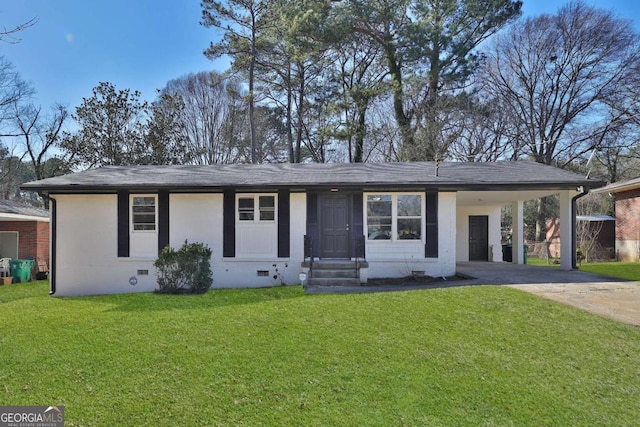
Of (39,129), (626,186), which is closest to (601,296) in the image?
(626,186)

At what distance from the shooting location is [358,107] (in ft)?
61.9

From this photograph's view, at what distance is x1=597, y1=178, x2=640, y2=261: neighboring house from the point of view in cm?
1484

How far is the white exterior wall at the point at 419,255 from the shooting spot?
9031 millimetres

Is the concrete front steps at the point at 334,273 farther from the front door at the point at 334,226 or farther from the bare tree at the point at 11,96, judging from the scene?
the bare tree at the point at 11,96

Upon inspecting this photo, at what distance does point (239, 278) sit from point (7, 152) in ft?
80.4

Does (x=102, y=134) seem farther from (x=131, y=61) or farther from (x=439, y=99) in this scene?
(x=439, y=99)

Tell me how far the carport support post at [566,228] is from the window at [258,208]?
8.11 metres

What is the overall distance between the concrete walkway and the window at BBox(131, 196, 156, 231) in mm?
5025

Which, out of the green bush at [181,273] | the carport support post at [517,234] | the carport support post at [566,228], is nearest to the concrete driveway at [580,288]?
the carport support post at [566,228]

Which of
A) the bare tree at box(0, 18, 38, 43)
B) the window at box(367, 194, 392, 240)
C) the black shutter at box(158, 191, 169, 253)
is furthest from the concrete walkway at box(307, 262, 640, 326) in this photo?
the bare tree at box(0, 18, 38, 43)

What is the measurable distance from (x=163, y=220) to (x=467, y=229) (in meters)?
11.4

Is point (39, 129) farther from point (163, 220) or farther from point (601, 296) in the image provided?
point (601, 296)

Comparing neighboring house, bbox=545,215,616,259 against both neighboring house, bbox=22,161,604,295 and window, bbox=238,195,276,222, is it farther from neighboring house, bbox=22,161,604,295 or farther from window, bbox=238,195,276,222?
window, bbox=238,195,276,222

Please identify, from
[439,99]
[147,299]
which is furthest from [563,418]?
[439,99]
